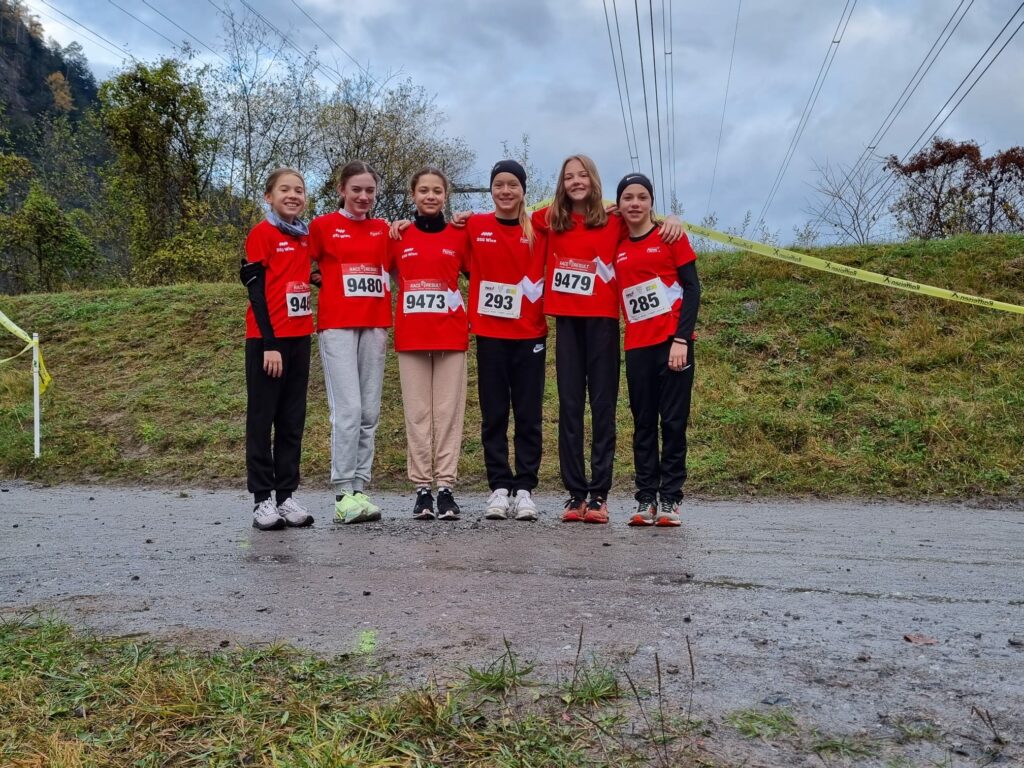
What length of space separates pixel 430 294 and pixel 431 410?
78 cm

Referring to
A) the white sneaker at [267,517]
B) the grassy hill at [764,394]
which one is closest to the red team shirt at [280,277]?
the white sneaker at [267,517]

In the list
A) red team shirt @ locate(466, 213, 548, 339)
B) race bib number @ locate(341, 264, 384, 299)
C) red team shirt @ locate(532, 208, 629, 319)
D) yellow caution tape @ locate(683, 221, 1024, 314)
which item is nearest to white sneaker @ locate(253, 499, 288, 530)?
race bib number @ locate(341, 264, 384, 299)

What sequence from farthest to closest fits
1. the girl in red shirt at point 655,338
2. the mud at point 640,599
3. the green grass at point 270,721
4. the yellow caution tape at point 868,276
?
the yellow caution tape at point 868,276, the girl in red shirt at point 655,338, the mud at point 640,599, the green grass at point 270,721

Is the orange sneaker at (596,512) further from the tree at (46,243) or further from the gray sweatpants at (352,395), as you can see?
the tree at (46,243)

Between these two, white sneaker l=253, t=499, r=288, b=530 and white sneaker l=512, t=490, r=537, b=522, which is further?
white sneaker l=512, t=490, r=537, b=522

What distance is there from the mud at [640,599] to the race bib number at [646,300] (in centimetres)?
136

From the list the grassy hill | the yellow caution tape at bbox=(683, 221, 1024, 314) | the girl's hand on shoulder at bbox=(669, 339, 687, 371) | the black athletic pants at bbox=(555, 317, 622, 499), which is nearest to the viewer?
the girl's hand on shoulder at bbox=(669, 339, 687, 371)

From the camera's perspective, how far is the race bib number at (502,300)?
226 inches

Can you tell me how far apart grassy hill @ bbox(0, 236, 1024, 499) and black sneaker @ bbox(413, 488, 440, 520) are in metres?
2.31

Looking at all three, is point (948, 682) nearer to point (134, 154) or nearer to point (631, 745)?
point (631, 745)

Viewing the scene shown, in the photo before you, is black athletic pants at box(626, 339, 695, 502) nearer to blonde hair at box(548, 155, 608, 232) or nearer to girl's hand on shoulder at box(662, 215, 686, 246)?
girl's hand on shoulder at box(662, 215, 686, 246)

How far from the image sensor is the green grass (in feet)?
6.25

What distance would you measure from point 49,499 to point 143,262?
17309 millimetres

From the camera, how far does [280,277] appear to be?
5.61m
